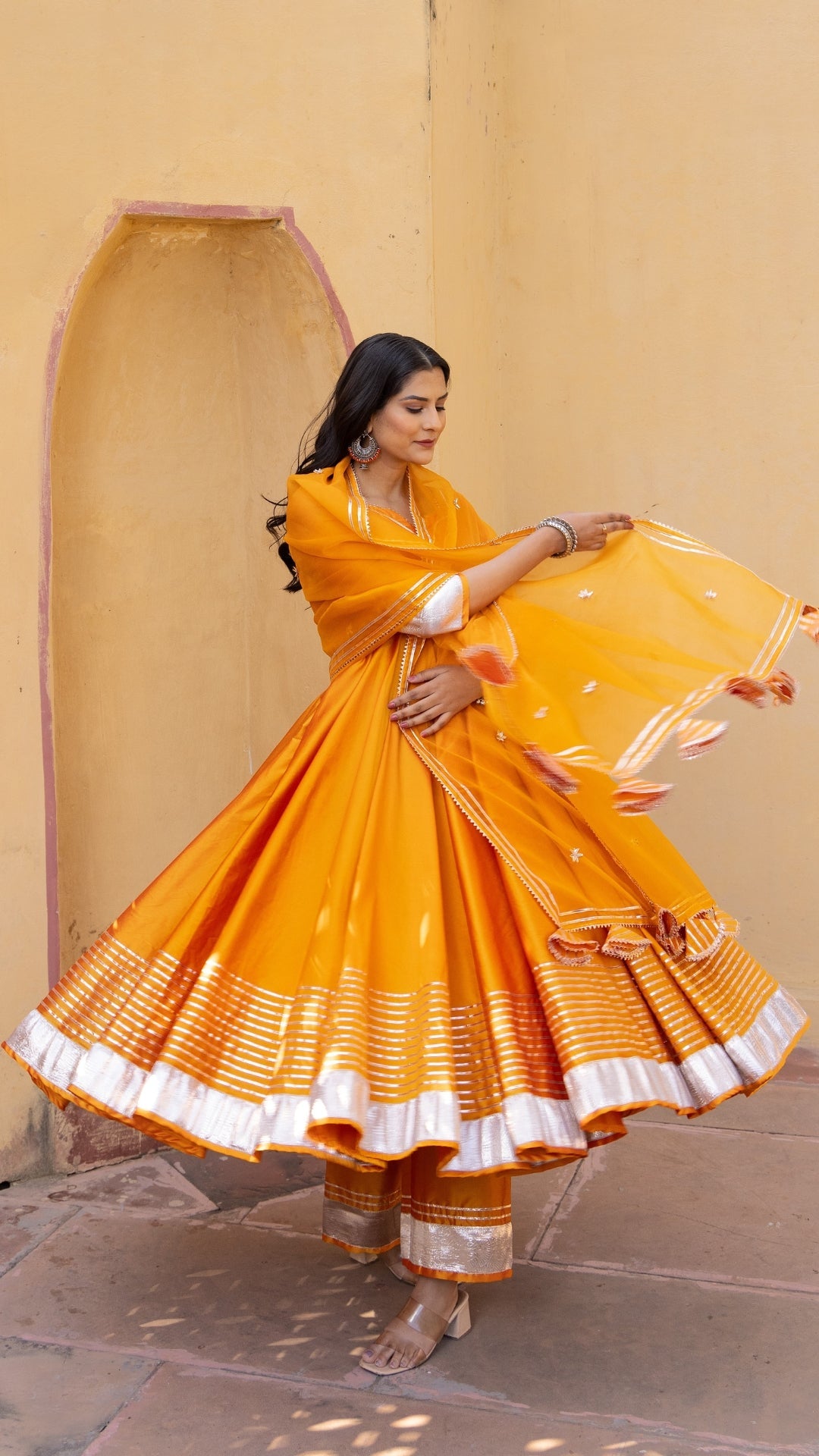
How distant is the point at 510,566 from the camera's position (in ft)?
8.61

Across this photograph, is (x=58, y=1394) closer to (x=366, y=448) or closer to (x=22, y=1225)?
(x=22, y=1225)

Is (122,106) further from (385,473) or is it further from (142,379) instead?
(385,473)

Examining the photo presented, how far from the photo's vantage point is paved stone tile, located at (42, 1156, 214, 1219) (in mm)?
3264

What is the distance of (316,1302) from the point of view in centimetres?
281

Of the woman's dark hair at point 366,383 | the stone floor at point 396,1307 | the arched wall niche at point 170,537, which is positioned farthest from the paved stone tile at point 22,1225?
the woman's dark hair at point 366,383

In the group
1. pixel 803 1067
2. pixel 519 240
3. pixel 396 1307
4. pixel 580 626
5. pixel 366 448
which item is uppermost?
pixel 519 240

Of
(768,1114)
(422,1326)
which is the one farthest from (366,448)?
(768,1114)

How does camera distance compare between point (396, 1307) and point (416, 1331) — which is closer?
point (416, 1331)

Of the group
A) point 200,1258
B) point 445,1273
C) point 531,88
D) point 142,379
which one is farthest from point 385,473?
point 531,88

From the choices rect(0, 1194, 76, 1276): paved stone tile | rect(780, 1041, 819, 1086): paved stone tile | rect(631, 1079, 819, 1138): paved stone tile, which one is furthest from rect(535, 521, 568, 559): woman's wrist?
rect(780, 1041, 819, 1086): paved stone tile

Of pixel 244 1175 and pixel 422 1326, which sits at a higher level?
pixel 422 1326

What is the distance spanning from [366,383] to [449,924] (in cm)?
108

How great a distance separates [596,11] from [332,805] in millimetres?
2980

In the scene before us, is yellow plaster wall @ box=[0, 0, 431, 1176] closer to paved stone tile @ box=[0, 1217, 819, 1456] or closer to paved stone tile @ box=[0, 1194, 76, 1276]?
paved stone tile @ box=[0, 1194, 76, 1276]
